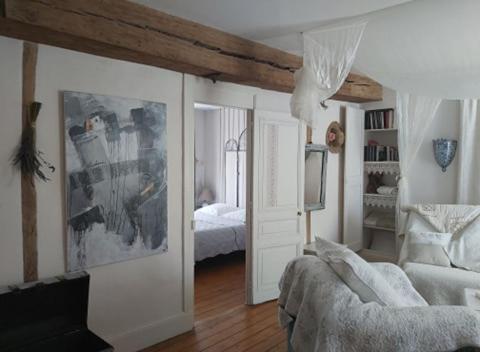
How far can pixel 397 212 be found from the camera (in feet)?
15.0

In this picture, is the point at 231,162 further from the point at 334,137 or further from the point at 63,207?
the point at 63,207

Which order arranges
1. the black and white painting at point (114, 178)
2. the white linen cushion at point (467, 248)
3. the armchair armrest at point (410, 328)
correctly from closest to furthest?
the armchair armrest at point (410, 328), the black and white painting at point (114, 178), the white linen cushion at point (467, 248)

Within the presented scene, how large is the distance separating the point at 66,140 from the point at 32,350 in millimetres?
1340

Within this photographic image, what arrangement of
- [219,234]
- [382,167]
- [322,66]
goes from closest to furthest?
[322,66], [219,234], [382,167]

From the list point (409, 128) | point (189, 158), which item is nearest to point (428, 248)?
point (409, 128)

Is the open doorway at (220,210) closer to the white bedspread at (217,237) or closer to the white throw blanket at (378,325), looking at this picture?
the white bedspread at (217,237)

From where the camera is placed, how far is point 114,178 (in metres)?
2.72

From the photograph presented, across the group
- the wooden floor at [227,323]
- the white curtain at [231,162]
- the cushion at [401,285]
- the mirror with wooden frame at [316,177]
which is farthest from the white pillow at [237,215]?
the cushion at [401,285]

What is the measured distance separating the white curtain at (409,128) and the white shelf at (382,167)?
217 mm

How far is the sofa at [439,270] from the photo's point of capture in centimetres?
303

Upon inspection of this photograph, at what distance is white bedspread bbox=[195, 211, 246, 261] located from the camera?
4688 mm

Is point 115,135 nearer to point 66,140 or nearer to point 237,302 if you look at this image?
point 66,140

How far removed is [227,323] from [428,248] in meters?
2.04

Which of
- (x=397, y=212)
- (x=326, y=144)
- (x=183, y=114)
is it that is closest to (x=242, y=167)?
(x=326, y=144)
